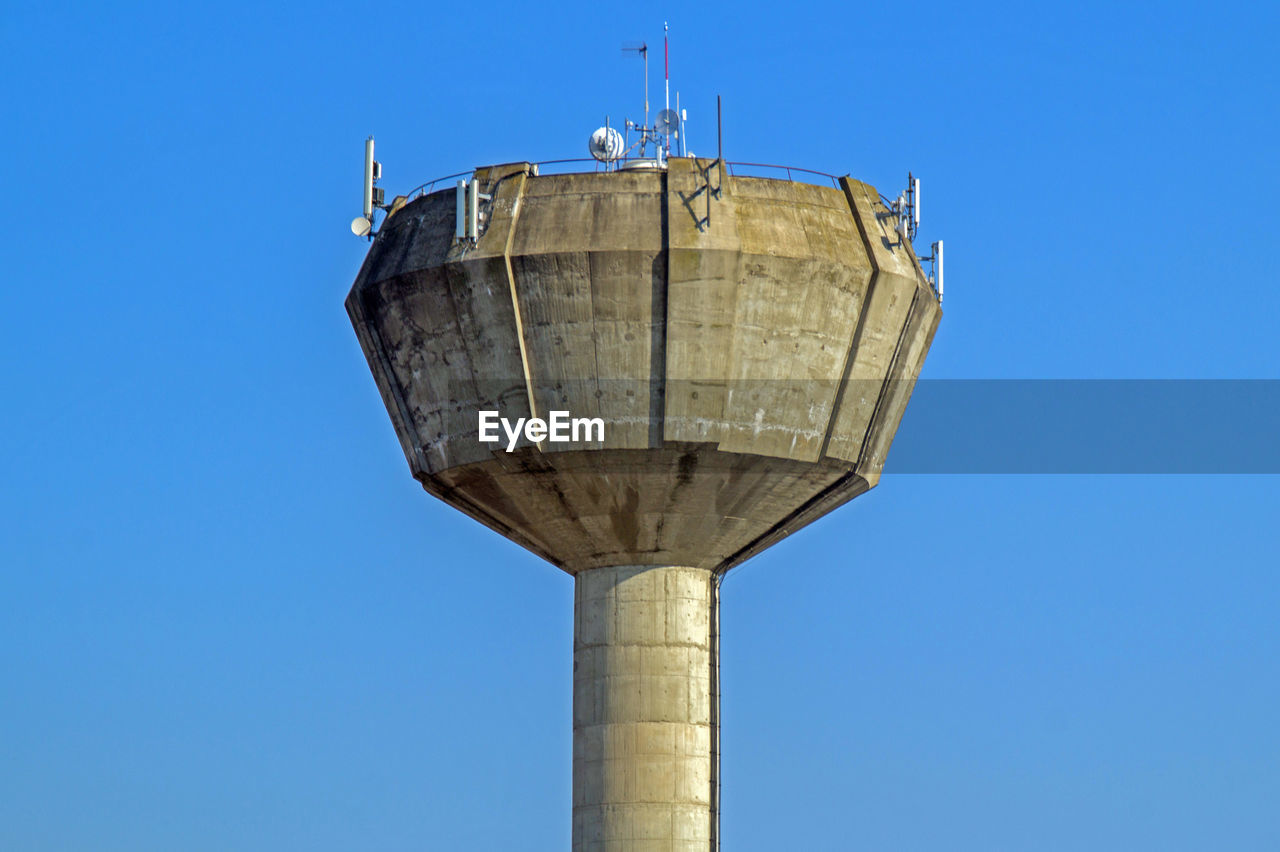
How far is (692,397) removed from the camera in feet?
101

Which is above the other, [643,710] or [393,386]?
[393,386]

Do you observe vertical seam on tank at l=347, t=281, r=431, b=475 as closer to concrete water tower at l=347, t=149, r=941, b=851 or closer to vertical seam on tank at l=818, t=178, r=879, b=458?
concrete water tower at l=347, t=149, r=941, b=851

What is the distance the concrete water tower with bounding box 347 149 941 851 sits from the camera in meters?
30.6

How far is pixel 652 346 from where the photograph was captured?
1204 inches

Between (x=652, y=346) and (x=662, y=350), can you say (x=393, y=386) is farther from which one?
(x=662, y=350)

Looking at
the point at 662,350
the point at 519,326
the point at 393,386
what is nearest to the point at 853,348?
the point at 662,350

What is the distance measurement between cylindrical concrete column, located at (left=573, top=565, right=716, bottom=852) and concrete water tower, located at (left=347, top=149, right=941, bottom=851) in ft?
0.11

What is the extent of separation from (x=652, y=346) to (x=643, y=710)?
223 inches

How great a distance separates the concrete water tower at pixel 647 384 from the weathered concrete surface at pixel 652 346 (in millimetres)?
34

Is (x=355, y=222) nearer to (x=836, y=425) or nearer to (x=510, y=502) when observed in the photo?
(x=510, y=502)

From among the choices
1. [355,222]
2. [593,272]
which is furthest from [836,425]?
[355,222]

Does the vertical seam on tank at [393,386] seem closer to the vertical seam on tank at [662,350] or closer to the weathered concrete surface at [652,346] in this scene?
the weathered concrete surface at [652,346]

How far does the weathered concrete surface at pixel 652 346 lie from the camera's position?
3061 centimetres

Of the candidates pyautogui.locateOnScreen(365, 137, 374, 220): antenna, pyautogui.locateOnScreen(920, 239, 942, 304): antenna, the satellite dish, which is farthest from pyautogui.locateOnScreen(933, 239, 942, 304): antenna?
pyautogui.locateOnScreen(365, 137, 374, 220): antenna
